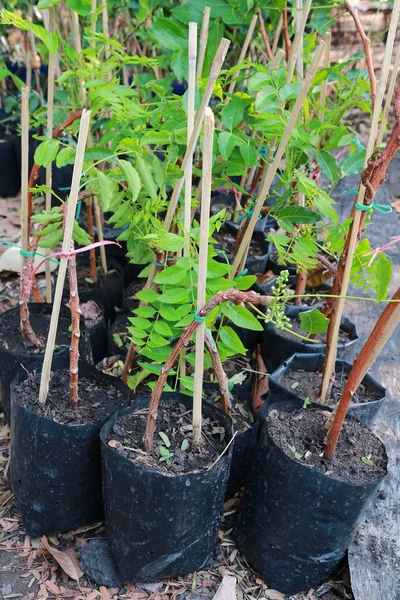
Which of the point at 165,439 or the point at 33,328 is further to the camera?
the point at 33,328

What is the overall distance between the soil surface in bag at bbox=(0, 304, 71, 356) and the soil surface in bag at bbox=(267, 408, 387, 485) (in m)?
0.76

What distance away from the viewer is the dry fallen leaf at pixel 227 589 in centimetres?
146

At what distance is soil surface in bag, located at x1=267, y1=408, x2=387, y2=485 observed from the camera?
1363 millimetres

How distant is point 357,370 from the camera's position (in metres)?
1.28

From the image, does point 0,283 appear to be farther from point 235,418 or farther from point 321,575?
point 321,575

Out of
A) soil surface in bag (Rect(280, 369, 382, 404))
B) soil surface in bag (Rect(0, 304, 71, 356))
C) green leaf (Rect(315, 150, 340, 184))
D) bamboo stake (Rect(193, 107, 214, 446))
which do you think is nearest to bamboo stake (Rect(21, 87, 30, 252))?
soil surface in bag (Rect(0, 304, 71, 356))

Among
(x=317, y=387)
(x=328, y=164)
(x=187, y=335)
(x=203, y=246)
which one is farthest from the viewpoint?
(x=317, y=387)

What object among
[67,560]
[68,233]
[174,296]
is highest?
[68,233]

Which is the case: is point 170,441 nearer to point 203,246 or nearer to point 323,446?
point 323,446

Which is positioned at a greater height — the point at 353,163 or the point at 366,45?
the point at 366,45

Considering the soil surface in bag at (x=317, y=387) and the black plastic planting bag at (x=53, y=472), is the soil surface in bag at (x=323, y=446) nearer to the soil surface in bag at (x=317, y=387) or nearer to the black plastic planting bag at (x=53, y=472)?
the soil surface in bag at (x=317, y=387)

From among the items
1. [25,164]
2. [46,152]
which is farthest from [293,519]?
[25,164]

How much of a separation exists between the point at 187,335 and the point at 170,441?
0.34m

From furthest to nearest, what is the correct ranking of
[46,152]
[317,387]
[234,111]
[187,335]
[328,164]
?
[317,387] → [328,164] → [234,111] → [46,152] → [187,335]
